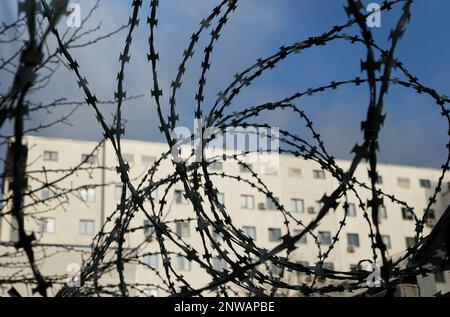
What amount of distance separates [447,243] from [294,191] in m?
45.2

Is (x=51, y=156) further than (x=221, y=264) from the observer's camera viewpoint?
Yes

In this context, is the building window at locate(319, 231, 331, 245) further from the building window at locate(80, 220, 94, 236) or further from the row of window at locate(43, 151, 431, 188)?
the building window at locate(80, 220, 94, 236)

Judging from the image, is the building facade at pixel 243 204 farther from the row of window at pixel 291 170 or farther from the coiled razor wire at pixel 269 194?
the coiled razor wire at pixel 269 194

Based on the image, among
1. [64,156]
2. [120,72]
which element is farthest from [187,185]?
[64,156]

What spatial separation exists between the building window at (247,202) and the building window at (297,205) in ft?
11.4

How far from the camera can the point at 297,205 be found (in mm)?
48000

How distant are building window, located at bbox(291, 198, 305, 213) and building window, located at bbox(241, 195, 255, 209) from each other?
347 cm

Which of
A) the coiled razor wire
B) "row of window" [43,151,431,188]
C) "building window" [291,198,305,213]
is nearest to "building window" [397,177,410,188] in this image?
"row of window" [43,151,431,188]

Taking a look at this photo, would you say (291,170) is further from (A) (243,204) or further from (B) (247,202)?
(A) (243,204)

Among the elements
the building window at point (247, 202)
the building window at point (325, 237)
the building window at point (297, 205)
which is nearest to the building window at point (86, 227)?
the building window at point (247, 202)

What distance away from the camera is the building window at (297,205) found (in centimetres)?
4781

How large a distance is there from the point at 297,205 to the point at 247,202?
4.42 meters

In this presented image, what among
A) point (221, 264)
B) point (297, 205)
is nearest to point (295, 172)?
point (297, 205)
